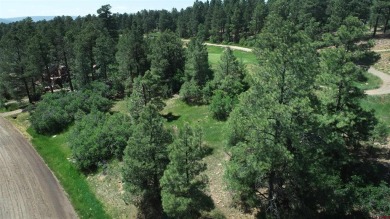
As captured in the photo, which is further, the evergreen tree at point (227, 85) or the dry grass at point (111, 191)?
the evergreen tree at point (227, 85)

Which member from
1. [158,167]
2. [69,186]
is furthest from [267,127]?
[69,186]

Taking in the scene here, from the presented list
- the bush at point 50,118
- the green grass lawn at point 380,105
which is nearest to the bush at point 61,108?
the bush at point 50,118

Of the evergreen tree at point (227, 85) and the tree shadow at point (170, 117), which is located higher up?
the evergreen tree at point (227, 85)

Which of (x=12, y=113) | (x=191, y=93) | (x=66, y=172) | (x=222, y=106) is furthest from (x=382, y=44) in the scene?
(x=12, y=113)

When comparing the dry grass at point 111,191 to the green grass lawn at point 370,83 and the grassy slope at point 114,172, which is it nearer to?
the grassy slope at point 114,172

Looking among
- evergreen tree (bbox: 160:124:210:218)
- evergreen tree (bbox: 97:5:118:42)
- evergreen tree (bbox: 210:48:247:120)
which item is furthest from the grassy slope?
evergreen tree (bbox: 97:5:118:42)

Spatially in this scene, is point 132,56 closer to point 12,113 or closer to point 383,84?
point 12,113

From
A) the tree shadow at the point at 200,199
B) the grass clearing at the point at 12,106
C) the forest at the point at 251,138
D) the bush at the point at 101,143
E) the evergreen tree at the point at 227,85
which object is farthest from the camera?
the grass clearing at the point at 12,106
